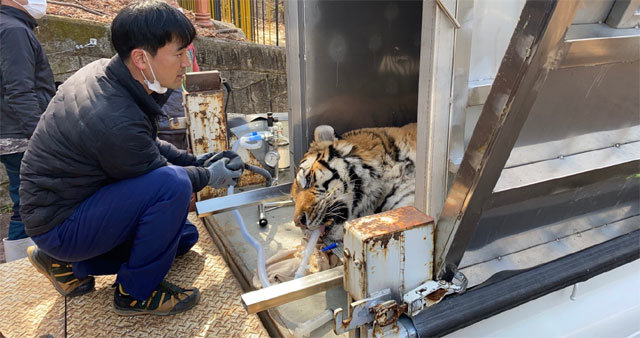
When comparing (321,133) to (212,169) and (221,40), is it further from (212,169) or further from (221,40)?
(221,40)

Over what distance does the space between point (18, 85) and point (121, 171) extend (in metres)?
1.89

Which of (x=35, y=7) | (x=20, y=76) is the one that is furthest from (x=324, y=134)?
(x=35, y=7)

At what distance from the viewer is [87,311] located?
88.8 inches

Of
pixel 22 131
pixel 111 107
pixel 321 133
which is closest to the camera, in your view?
pixel 111 107

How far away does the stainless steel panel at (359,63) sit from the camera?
287cm

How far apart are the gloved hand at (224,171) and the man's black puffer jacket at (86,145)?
42cm

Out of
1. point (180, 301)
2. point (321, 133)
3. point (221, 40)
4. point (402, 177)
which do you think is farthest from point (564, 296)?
point (221, 40)

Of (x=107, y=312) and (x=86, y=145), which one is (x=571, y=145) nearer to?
(x=86, y=145)

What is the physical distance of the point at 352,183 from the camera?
8.33 ft

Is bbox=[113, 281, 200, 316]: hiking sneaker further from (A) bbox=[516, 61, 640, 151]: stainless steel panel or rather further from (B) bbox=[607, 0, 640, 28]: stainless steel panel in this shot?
(B) bbox=[607, 0, 640, 28]: stainless steel panel

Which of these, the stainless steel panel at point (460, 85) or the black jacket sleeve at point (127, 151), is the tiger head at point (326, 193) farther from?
the stainless steel panel at point (460, 85)

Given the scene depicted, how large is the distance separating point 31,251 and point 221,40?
6.04 m

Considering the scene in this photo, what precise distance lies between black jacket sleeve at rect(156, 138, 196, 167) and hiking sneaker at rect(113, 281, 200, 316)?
85 cm

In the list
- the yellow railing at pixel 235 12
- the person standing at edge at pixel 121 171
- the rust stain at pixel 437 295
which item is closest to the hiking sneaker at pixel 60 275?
the person standing at edge at pixel 121 171
